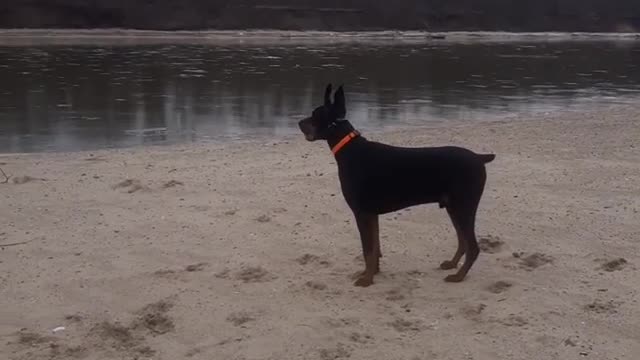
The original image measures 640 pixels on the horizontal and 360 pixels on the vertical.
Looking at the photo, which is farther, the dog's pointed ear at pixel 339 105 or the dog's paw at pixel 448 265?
the dog's paw at pixel 448 265

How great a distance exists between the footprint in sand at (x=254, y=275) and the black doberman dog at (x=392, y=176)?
0.67 meters

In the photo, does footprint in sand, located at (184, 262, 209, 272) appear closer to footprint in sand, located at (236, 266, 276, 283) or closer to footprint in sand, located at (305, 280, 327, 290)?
footprint in sand, located at (236, 266, 276, 283)

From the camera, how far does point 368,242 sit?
19.4ft

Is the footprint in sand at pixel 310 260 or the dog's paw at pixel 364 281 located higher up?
the dog's paw at pixel 364 281

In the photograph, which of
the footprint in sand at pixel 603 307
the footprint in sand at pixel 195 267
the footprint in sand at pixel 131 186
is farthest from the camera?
the footprint in sand at pixel 131 186

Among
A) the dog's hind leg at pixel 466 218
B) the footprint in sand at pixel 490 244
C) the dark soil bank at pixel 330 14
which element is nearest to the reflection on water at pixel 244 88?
the footprint in sand at pixel 490 244

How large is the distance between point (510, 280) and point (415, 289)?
28.1 inches

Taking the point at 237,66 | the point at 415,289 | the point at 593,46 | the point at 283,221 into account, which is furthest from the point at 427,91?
the point at 593,46

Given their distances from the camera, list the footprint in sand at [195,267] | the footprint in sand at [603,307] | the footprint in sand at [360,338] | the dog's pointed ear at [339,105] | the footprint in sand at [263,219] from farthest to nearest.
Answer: the footprint in sand at [263,219]
the footprint in sand at [195,267]
the dog's pointed ear at [339,105]
the footprint in sand at [603,307]
the footprint in sand at [360,338]

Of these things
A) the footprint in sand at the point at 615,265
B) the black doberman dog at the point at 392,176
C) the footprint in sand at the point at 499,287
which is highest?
the black doberman dog at the point at 392,176

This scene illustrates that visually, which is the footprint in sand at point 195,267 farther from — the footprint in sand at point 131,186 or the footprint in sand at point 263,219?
the footprint in sand at point 131,186

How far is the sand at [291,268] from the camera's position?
506 cm

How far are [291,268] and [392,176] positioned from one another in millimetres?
1136

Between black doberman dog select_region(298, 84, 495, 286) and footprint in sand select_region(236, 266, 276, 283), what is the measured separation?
0.67 m
